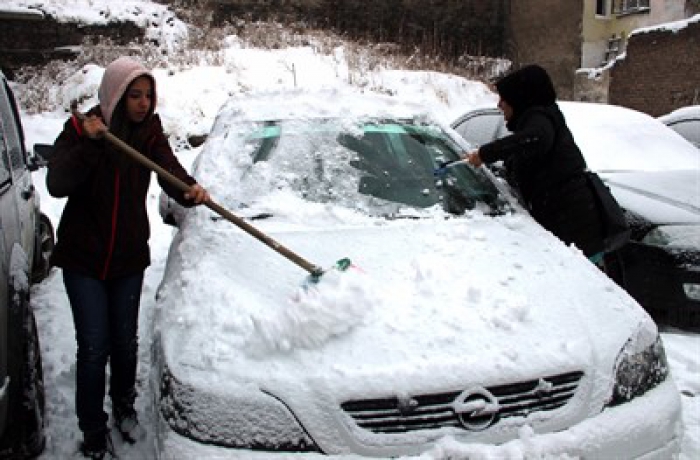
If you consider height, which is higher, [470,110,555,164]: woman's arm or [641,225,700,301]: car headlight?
[470,110,555,164]: woman's arm

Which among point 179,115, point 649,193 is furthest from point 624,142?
point 179,115

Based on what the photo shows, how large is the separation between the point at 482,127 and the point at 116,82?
4.08 meters

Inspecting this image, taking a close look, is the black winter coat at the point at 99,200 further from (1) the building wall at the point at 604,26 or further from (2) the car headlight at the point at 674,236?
(1) the building wall at the point at 604,26

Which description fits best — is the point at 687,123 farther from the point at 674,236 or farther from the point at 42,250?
the point at 42,250

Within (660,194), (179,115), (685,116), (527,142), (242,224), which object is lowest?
(179,115)

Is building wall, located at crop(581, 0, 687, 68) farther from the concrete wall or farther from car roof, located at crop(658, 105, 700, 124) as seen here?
the concrete wall

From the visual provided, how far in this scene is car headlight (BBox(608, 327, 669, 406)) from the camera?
227cm

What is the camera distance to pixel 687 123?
711 centimetres

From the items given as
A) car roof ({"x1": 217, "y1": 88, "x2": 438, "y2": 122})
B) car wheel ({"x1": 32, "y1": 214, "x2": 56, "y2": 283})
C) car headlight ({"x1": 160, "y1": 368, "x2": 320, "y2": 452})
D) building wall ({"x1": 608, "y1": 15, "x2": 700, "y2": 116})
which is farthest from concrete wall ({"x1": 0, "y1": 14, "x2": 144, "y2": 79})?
car headlight ({"x1": 160, "y1": 368, "x2": 320, "y2": 452})

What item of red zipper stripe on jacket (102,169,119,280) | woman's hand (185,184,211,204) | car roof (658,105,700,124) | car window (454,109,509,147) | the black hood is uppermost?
the black hood

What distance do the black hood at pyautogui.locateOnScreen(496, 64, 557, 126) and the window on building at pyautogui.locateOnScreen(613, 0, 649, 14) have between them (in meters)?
16.6

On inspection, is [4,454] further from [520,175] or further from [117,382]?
[520,175]

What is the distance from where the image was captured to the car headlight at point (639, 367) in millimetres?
2273

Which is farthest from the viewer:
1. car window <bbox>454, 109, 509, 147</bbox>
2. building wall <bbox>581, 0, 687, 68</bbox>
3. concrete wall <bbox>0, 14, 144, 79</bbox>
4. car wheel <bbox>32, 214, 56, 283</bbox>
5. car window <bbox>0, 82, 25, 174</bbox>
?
building wall <bbox>581, 0, 687, 68</bbox>
